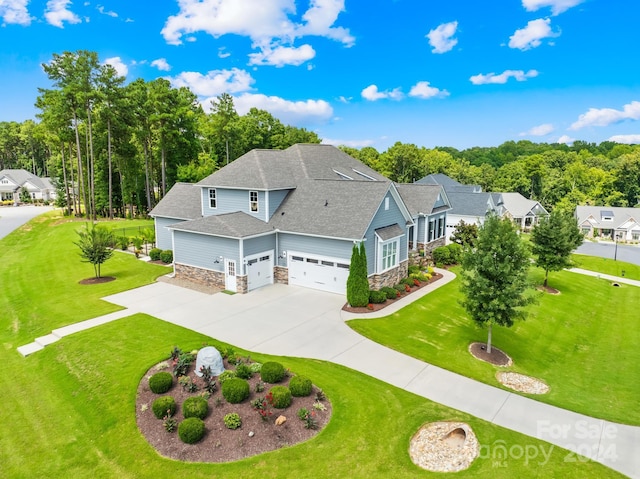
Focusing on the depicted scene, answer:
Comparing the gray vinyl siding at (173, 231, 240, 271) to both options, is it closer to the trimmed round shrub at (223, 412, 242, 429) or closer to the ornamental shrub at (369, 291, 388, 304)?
the ornamental shrub at (369, 291, 388, 304)

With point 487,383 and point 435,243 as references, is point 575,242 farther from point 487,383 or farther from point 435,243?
point 487,383

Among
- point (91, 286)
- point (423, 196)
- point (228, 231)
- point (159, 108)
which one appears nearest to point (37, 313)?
point (91, 286)

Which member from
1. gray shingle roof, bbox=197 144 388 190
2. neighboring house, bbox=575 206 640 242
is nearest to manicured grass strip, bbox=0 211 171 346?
gray shingle roof, bbox=197 144 388 190

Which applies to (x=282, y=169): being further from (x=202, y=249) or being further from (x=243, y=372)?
(x=243, y=372)

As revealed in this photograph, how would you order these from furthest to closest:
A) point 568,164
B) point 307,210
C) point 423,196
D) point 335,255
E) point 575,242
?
point 568,164
point 423,196
point 575,242
point 307,210
point 335,255

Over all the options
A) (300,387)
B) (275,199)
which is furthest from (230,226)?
(300,387)

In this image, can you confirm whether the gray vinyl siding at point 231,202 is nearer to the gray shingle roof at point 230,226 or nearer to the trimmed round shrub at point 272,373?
the gray shingle roof at point 230,226

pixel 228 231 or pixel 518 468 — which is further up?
pixel 228 231
